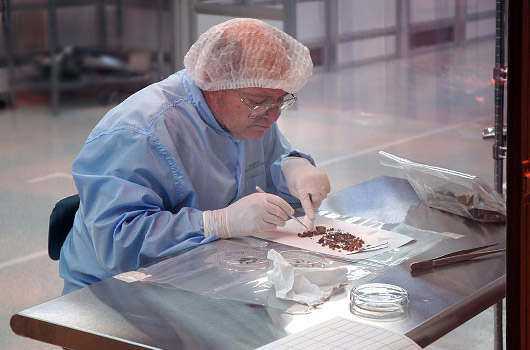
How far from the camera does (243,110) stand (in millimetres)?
2023

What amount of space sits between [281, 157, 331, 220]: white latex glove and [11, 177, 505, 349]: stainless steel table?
0.43 meters

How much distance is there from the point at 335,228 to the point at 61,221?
0.74 meters

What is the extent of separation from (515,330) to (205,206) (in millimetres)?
1363

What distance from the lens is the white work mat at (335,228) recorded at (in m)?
1.78

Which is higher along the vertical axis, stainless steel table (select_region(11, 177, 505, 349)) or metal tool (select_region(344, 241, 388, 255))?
metal tool (select_region(344, 241, 388, 255))

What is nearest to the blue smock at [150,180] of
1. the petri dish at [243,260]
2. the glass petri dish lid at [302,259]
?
the petri dish at [243,260]

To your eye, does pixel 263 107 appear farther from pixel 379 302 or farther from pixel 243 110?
pixel 379 302

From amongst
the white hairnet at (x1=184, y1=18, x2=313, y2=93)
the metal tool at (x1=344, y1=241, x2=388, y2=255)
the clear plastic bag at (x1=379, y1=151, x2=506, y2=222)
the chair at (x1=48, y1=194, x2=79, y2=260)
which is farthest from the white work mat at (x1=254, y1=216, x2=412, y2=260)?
the chair at (x1=48, y1=194, x2=79, y2=260)

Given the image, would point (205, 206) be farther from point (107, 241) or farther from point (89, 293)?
point (89, 293)

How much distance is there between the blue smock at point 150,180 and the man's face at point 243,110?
3 centimetres

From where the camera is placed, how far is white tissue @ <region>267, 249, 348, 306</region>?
149cm

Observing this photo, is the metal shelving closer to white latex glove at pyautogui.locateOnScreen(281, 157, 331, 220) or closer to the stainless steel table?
white latex glove at pyautogui.locateOnScreen(281, 157, 331, 220)

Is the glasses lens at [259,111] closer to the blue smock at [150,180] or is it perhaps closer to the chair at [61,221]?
the blue smock at [150,180]

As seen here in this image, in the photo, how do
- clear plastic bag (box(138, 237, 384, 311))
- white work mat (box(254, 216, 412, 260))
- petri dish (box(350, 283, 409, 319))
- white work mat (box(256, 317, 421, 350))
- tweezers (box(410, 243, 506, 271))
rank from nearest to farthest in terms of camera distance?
white work mat (box(256, 317, 421, 350)) → petri dish (box(350, 283, 409, 319)) → clear plastic bag (box(138, 237, 384, 311)) → tweezers (box(410, 243, 506, 271)) → white work mat (box(254, 216, 412, 260))
